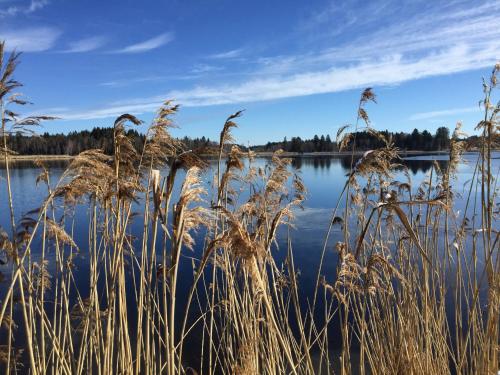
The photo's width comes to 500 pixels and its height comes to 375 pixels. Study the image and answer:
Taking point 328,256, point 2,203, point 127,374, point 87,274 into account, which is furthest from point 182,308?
point 2,203

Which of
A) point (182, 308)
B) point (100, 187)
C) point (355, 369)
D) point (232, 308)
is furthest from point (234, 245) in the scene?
point (182, 308)

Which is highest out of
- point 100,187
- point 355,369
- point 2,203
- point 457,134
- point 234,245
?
point 457,134

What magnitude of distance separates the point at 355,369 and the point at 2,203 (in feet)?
59.9

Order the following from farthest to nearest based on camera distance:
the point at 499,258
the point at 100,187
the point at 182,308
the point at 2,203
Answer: the point at 2,203
the point at 182,308
the point at 499,258
the point at 100,187

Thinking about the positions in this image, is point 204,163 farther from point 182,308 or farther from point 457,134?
point 182,308

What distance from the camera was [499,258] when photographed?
10.4ft

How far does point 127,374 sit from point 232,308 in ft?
3.41

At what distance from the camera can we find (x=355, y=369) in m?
6.17

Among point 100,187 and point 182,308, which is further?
point 182,308

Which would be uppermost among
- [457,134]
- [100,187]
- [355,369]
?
[457,134]

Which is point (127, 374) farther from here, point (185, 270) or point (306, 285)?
point (185, 270)

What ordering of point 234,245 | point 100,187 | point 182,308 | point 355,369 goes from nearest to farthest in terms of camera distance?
point 234,245
point 100,187
point 355,369
point 182,308

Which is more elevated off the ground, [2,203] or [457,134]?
[457,134]

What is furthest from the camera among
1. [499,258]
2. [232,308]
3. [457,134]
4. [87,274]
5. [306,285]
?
[87,274]
